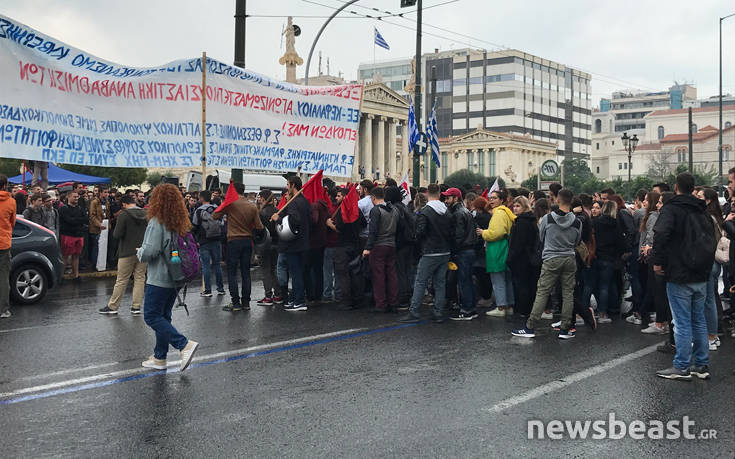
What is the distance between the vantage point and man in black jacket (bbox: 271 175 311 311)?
971cm

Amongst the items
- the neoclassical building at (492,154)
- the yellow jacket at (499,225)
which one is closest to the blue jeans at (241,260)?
the yellow jacket at (499,225)

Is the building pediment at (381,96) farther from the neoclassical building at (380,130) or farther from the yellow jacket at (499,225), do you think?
the yellow jacket at (499,225)

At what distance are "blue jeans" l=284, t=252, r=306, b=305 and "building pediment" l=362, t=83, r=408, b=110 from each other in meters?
93.2

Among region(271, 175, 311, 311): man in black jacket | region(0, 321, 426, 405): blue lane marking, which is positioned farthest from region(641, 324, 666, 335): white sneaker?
region(271, 175, 311, 311): man in black jacket

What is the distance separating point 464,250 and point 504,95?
125808 mm

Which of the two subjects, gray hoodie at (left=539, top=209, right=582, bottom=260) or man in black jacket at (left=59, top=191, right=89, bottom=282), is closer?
gray hoodie at (left=539, top=209, right=582, bottom=260)

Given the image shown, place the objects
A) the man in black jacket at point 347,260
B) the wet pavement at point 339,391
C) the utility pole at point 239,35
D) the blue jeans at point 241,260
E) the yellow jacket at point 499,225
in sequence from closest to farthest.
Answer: the wet pavement at point 339,391, the yellow jacket at point 499,225, the blue jeans at point 241,260, the man in black jacket at point 347,260, the utility pole at point 239,35

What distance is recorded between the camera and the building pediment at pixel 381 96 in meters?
104

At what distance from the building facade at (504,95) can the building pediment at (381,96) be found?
1702 centimetres

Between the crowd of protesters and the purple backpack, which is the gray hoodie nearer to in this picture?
the crowd of protesters

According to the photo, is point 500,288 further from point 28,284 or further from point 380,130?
point 380,130

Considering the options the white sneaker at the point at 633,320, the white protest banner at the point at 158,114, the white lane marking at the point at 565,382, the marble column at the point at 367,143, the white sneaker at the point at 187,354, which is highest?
the marble column at the point at 367,143

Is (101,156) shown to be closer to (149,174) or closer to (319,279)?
(319,279)

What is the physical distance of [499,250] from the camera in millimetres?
9594
